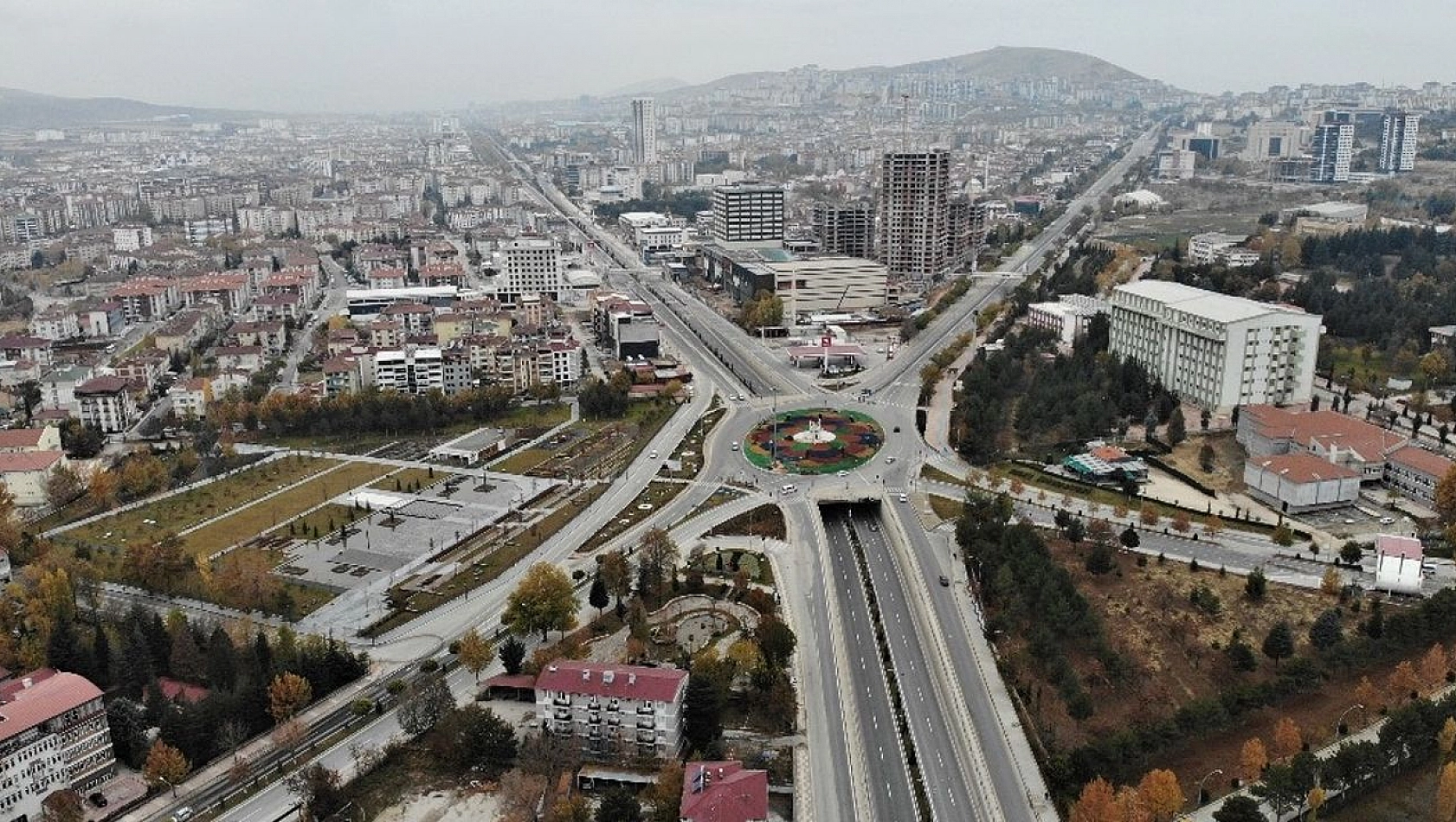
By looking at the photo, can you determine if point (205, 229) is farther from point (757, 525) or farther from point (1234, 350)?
point (1234, 350)

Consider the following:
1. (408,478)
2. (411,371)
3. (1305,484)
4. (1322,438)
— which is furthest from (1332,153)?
(408,478)

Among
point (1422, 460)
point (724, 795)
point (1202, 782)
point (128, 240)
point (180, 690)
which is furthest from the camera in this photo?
point (128, 240)

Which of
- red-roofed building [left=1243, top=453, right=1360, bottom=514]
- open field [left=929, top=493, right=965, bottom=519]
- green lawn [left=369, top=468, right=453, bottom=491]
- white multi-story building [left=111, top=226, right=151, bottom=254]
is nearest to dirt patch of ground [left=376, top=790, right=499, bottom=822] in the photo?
open field [left=929, top=493, right=965, bottom=519]

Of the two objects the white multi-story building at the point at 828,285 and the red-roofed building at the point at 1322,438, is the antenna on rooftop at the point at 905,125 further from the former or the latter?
the red-roofed building at the point at 1322,438

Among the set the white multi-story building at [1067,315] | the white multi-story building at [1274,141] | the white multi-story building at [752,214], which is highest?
the white multi-story building at [1274,141]

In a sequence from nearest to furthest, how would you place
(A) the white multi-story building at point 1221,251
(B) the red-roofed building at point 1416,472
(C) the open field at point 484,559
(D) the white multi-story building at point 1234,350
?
(C) the open field at point 484,559 < (B) the red-roofed building at point 1416,472 < (D) the white multi-story building at point 1234,350 < (A) the white multi-story building at point 1221,251

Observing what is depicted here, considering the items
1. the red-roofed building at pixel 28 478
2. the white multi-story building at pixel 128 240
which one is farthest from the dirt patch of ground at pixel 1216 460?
the white multi-story building at pixel 128 240
